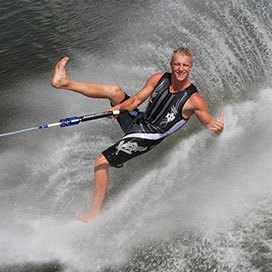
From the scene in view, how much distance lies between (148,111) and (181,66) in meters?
0.82

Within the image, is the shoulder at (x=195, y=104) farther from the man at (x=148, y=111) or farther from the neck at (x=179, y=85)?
the neck at (x=179, y=85)

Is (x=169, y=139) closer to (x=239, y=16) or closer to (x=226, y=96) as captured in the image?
(x=226, y=96)

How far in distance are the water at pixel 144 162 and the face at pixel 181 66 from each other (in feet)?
5.40

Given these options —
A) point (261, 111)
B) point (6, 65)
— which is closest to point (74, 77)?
point (6, 65)

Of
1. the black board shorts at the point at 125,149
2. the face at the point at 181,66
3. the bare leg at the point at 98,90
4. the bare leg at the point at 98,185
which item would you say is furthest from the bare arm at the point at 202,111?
the bare leg at the point at 98,185

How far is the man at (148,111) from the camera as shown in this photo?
3.85 m

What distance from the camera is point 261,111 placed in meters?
5.62

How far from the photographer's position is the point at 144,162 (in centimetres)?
523

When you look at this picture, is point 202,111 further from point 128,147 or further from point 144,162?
point 144,162

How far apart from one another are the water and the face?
165 cm

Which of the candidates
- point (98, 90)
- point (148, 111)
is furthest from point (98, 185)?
point (98, 90)

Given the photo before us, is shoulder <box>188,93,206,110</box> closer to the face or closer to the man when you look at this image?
the man

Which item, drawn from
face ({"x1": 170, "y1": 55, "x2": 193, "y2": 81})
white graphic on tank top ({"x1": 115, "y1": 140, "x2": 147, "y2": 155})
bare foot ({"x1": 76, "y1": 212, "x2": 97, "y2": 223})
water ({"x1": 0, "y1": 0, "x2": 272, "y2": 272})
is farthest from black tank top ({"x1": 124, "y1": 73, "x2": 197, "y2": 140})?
bare foot ({"x1": 76, "y1": 212, "x2": 97, "y2": 223})

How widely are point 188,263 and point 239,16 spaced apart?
779 cm
